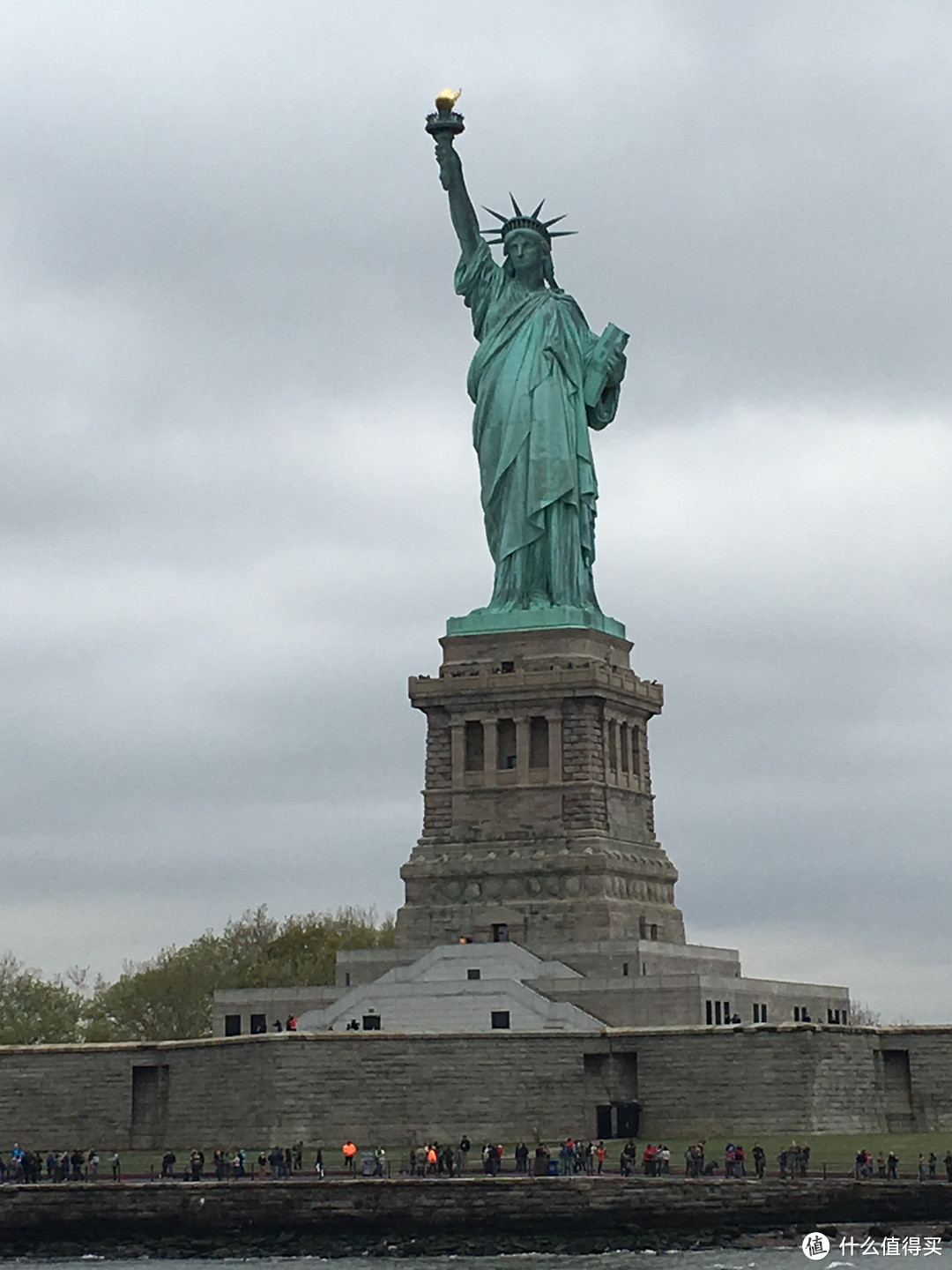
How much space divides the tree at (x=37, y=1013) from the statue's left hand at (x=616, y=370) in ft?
82.0

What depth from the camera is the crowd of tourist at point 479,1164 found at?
1953 inches

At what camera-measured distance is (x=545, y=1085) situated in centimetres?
5556

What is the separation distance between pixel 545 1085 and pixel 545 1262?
369 inches

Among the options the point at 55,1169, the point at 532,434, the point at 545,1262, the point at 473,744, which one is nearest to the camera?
the point at 545,1262

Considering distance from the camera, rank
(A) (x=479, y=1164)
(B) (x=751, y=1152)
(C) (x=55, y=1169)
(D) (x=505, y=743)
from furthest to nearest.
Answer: (D) (x=505, y=743) < (A) (x=479, y=1164) < (B) (x=751, y=1152) < (C) (x=55, y=1169)

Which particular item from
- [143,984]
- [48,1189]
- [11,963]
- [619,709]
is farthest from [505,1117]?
[11,963]

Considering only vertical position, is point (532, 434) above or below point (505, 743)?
above

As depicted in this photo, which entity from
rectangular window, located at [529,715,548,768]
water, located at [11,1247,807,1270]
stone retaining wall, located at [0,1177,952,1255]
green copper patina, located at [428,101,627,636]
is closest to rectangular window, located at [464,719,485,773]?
rectangular window, located at [529,715,548,768]

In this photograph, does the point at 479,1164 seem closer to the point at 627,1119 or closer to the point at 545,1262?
the point at 627,1119

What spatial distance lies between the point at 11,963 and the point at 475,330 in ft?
91.5

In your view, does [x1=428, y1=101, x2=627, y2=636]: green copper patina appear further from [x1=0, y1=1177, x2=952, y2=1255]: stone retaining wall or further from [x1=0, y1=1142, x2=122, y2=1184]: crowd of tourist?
[x1=0, y1=1177, x2=952, y2=1255]: stone retaining wall

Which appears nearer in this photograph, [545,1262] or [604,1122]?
[545,1262]

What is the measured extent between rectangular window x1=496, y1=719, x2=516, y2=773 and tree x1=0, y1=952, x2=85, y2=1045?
765 inches

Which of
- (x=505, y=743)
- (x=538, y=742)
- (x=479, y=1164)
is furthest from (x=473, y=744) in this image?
(x=479, y=1164)
